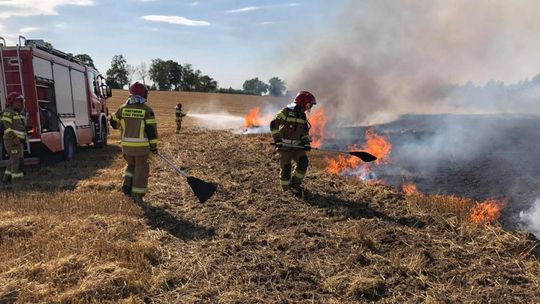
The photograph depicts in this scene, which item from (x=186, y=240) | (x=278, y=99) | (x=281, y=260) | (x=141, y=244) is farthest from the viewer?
(x=278, y=99)

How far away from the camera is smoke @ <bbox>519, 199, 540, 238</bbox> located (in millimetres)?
6661

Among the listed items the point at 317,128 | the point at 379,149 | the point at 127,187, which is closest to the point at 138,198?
the point at 127,187

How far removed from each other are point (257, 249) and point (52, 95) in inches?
335

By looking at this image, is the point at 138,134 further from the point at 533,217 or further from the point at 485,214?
the point at 533,217

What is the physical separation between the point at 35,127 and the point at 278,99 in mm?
25849

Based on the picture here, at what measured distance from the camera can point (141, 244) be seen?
486 cm

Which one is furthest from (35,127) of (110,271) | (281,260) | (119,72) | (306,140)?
(119,72)

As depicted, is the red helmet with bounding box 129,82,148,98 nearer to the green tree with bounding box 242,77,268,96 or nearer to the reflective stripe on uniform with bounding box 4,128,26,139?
the reflective stripe on uniform with bounding box 4,128,26,139

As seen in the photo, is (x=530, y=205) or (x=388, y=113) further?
(x=388, y=113)

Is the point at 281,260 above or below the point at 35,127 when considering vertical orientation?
below

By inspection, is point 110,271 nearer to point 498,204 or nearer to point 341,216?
point 341,216

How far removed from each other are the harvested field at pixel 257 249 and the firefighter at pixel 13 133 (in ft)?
4.75

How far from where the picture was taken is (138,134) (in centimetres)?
691

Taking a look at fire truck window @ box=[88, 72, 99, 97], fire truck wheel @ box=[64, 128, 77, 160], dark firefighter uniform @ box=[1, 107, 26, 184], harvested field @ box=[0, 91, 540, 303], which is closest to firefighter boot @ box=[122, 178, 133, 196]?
harvested field @ box=[0, 91, 540, 303]
